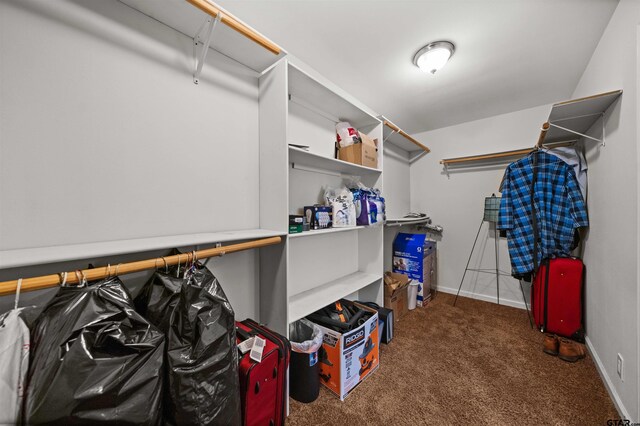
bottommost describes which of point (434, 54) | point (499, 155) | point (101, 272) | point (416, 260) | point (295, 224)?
point (416, 260)

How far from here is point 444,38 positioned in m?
1.68

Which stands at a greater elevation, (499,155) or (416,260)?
(499,155)

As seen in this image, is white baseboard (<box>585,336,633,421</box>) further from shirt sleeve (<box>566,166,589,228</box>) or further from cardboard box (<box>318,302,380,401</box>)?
cardboard box (<box>318,302,380,401</box>)

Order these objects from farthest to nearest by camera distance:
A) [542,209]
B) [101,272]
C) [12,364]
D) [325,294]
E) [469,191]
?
[469,191] < [542,209] < [325,294] < [101,272] < [12,364]

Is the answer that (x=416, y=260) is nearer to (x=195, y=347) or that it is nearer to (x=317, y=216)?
(x=317, y=216)

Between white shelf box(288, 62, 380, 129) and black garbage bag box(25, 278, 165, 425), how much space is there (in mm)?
1497

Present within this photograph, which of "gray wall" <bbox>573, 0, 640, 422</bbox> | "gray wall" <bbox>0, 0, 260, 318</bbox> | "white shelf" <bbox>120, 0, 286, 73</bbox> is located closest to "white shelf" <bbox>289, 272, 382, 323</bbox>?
"gray wall" <bbox>0, 0, 260, 318</bbox>

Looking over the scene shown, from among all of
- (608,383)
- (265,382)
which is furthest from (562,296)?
(265,382)

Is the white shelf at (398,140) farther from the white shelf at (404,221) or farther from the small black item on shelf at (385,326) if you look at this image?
the small black item on shelf at (385,326)

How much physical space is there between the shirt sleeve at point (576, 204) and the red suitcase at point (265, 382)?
8.43 feet

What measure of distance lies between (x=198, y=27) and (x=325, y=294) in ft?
6.26

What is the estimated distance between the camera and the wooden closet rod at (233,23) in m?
1.03

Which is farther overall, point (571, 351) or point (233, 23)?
point (571, 351)

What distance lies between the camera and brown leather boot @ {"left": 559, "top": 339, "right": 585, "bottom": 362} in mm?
1820
